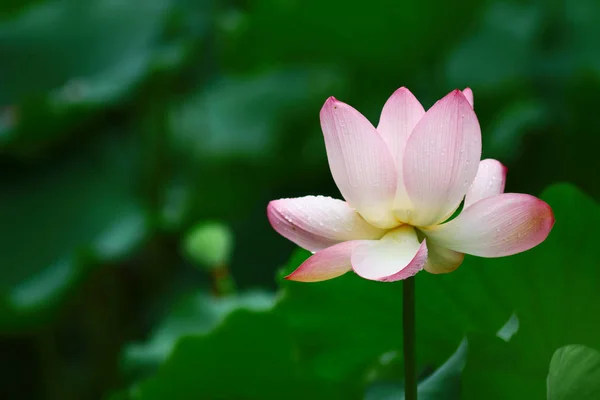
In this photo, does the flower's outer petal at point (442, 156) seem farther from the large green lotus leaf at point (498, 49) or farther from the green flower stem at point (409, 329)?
the large green lotus leaf at point (498, 49)

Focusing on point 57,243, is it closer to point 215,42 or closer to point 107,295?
point 107,295

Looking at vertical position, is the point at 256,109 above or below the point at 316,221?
below

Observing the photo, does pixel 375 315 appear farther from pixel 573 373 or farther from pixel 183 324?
pixel 183 324

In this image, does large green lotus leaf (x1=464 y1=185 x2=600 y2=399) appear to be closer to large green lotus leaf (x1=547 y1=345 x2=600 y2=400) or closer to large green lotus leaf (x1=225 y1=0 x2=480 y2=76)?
large green lotus leaf (x1=547 y1=345 x2=600 y2=400)

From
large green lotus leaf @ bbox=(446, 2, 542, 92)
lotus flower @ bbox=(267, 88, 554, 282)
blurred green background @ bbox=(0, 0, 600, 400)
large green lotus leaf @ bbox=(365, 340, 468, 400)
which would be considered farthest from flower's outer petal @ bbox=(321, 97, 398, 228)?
large green lotus leaf @ bbox=(446, 2, 542, 92)

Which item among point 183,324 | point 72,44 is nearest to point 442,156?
point 183,324

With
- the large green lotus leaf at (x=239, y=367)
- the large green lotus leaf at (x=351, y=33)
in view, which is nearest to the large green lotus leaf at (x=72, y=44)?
the large green lotus leaf at (x=351, y=33)
